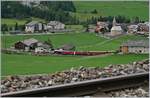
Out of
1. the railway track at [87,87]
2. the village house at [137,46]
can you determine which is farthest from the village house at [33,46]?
the railway track at [87,87]

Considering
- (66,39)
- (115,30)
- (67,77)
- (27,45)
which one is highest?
(67,77)

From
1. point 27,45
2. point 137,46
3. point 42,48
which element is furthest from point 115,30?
point 137,46

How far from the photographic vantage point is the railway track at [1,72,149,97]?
344 centimetres

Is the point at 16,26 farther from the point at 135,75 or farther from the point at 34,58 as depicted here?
the point at 135,75

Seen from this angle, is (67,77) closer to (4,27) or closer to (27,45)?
(27,45)

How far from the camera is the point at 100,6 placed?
2062 centimetres

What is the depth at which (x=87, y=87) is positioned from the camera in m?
3.54

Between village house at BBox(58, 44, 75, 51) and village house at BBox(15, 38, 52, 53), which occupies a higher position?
village house at BBox(15, 38, 52, 53)

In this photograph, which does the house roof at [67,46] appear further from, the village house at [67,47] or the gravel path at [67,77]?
the gravel path at [67,77]

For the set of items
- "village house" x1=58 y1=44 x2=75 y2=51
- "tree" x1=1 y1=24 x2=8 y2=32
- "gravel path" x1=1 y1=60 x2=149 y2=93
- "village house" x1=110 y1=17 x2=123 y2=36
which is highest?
"gravel path" x1=1 y1=60 x2=149 y2=93

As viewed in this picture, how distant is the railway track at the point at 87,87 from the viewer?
344 centimetres

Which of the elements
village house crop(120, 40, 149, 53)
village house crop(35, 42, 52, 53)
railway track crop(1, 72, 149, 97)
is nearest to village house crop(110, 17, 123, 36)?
village house crop(35, 42, 52, 53)

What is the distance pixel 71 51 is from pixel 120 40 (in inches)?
57.0

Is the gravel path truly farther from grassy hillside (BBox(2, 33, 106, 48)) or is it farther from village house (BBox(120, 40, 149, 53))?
grassy hillside (BBox(2, 33, 106, 48))
